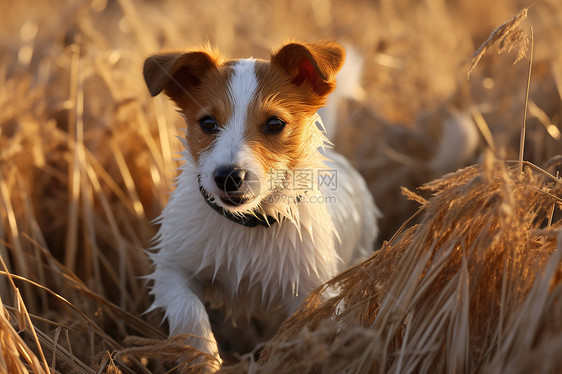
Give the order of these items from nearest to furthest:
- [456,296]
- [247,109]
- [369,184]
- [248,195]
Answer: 1. [456,296]
2. [248,195]
3. [247,109]
4. [369,184]

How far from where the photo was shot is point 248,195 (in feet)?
7.24

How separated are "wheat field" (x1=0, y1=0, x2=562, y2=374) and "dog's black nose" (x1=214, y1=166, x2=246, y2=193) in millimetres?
526

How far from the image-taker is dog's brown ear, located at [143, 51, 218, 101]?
7.59ft

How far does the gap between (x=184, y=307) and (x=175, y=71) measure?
1152 millimetres

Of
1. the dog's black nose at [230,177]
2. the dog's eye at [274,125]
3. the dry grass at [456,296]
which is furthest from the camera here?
the dog's eye at [274,125]

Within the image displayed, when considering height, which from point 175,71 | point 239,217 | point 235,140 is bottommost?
point 239,217

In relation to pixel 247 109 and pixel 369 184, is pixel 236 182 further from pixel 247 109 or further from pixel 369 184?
pixel 369 184

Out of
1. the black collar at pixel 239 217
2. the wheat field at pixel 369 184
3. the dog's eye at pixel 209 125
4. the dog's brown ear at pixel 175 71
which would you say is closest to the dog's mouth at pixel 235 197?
the black collar at pixel 239 217

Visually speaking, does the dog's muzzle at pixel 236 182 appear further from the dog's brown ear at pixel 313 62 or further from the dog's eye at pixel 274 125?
the dog's brown ear at pixel 313 62

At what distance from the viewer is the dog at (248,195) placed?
230cm

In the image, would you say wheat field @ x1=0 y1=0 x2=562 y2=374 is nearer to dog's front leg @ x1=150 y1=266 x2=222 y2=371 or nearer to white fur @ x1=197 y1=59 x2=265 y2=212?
dog's front leg @ x1=150 y1=266 x2=222 y2=371

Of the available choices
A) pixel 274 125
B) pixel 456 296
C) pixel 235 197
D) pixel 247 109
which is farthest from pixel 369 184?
pixel 456 296

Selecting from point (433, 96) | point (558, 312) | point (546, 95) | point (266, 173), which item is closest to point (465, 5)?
point (433, 96)

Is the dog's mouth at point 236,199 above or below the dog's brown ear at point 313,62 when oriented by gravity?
below
